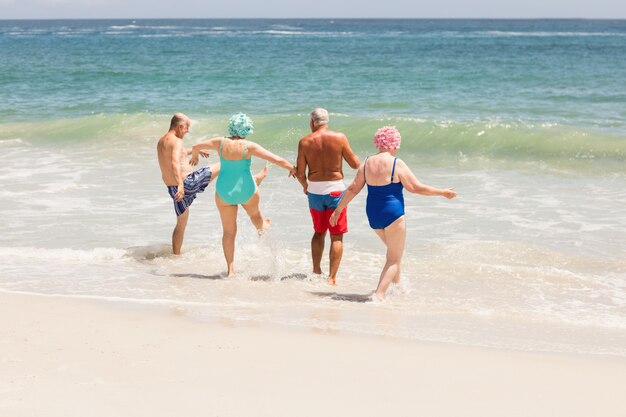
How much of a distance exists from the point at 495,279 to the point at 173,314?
3265mm

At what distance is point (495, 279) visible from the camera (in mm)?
8016

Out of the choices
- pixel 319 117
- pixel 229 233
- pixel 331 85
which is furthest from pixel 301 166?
pixel 331 85

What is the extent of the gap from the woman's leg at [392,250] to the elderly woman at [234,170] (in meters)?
1.21

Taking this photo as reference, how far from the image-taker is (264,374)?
16.6 ft

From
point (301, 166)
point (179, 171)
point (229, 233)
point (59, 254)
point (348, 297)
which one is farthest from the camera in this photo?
point (59, 254)

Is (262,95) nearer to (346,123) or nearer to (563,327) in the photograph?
(346,123)

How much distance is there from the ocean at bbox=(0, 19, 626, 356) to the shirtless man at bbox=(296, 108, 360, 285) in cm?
51

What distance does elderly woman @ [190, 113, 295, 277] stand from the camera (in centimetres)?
777

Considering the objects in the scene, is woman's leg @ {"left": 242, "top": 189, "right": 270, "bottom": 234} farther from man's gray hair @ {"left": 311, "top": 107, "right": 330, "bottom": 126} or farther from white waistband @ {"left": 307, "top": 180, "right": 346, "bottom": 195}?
man's gray hair @ {"left": 311, "top": 107, "right": 330, "bottom": 126}

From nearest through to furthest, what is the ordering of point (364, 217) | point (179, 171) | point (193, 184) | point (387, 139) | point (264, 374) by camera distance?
point (264, 374) → point (387, 139) → point (179, 171) → point (193, 184) → point (364, 217)

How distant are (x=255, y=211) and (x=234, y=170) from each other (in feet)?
1.67

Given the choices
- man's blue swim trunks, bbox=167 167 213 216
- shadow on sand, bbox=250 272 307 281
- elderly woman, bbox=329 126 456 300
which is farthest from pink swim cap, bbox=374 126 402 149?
man's blue swim trunks, bbox=167 167 213 216

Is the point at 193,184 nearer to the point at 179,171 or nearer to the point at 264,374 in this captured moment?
the point at 179,171

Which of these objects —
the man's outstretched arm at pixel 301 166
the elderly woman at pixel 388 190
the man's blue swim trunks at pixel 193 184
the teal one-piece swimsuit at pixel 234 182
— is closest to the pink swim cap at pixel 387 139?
the elderly woman at pixel 388 190
